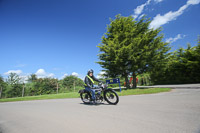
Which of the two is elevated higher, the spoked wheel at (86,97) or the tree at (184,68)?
the tree at (184,68)

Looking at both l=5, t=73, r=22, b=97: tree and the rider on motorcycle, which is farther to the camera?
l=5, t=73, r=22, b=97: tree

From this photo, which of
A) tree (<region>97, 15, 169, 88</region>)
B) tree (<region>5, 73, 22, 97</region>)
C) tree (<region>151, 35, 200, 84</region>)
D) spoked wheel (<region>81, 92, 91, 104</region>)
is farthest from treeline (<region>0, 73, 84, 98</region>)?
tree (<region>151, 35, 200, 84</region>)

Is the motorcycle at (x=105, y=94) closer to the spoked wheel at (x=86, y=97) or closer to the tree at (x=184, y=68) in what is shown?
the spoked wheel at (x=86, y=97)

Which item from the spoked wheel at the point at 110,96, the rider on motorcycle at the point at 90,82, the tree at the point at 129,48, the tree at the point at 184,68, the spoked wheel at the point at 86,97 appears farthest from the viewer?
the tree at the point at 184,68

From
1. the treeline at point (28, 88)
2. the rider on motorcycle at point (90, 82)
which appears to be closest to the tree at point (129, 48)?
the rider on motorcycle at point (90, 82)

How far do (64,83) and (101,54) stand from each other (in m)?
12.7

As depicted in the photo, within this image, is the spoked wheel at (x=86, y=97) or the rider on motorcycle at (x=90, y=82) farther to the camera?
the spoked wheel at (x=86, y=97)

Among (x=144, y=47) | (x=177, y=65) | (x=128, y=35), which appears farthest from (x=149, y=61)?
(x=177, y=65)

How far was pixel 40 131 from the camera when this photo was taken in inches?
94.0

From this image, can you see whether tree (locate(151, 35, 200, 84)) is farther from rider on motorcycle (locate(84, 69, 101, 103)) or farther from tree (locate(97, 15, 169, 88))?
rider on motorcycle (locate(84, 69, 101, 103))

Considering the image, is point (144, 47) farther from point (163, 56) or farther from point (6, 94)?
point (6, 94)

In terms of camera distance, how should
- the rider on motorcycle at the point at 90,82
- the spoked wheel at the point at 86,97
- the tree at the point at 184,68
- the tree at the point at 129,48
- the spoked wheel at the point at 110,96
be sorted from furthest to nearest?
the tree at the point at 184,68 < the tree at the point at 129,48 < the spoked wheel at the point at 86,97 < the rider on motorcycle at the point at 90,82 < the spoked wheel at the point at 110,96

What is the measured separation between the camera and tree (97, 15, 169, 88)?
1211cm

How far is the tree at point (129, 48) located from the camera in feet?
39.7
